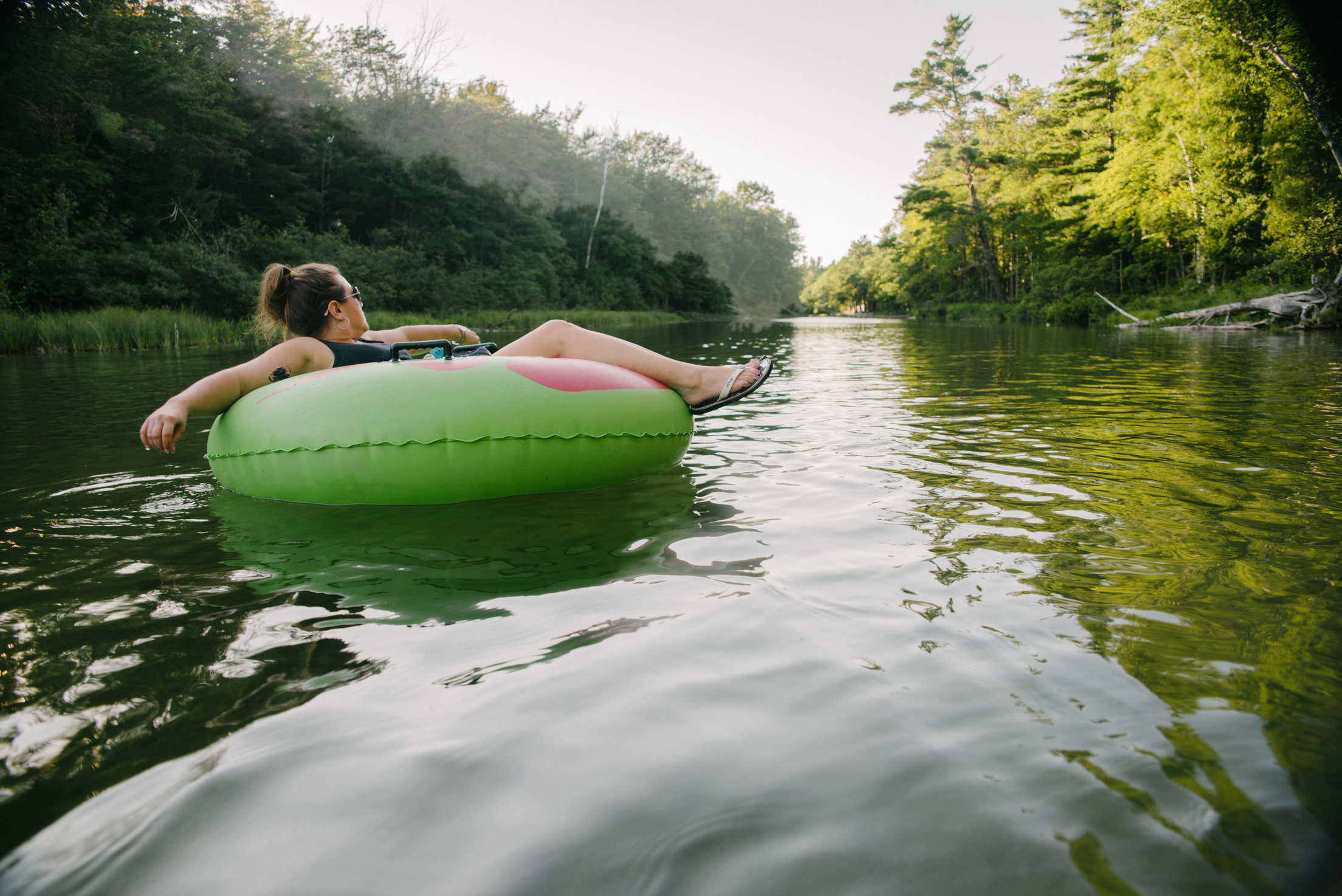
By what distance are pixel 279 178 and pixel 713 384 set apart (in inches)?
1155

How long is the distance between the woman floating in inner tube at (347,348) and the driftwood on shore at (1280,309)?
16424 millimetres

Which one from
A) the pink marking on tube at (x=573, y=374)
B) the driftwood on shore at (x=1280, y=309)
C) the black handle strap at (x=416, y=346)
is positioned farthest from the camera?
the driftwood on shore at (x=1280, y=309)

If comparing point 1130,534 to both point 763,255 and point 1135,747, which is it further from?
point 763,255

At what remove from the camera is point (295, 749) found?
1419 mm

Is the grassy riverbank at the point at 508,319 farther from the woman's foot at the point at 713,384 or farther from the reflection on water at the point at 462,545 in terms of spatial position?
the reflection on water at the point at 462,545

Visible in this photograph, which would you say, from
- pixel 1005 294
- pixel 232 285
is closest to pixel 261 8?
pixel 232 285

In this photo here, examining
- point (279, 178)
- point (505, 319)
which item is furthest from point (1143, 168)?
point (279, 178)

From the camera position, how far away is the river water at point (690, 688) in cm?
Answer: 113

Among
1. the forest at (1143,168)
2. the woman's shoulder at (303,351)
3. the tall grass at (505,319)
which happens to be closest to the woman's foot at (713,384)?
the woman's shoulder at (303,351)

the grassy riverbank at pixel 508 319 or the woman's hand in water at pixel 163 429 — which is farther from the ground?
the grassy riverbank at pixel 508 319

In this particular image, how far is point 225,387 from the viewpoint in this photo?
344 centimetres

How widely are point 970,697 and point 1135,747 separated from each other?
0.30 m

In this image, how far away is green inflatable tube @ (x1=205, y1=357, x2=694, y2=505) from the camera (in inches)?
122

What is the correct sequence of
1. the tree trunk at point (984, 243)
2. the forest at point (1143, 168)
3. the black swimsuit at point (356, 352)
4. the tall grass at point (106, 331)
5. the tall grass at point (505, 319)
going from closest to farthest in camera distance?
the black swimsuit at point (356, 352)
the tall grass at point (106, 331)
the forest at point (1143, 168)
the tall grass at point (505, 319)
the tree trunk at point (984, 243)
